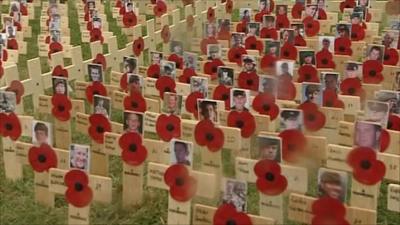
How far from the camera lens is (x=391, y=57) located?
429 cm

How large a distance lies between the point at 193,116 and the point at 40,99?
0.75 metres

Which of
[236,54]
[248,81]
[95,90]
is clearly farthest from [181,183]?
[236,54]

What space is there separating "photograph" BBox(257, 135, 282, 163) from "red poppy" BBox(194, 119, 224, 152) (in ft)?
1.08

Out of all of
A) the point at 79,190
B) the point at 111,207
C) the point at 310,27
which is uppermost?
the point at 310,27

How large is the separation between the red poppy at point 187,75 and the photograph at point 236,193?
1.58 m

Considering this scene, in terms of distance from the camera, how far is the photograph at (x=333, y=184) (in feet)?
7.82

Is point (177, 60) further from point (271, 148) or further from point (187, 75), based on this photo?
point (271, 148)

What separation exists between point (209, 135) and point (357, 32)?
2.39 m

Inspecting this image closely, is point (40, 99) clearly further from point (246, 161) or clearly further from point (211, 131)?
point (246, 161)

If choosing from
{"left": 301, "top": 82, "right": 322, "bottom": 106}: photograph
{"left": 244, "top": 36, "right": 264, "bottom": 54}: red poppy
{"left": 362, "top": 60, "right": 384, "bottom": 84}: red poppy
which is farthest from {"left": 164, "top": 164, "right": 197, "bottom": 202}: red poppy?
{"left": 244, "top": 36, "right": 264, "bottom": 54}: red poppy

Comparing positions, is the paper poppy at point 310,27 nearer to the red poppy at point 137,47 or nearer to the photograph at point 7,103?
the red poppy at point 137,47

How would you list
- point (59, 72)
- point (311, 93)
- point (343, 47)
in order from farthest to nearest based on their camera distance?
point (343, 47) < point (59, 72) < point (311, 93)

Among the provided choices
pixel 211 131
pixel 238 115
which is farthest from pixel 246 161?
pixel 238 115

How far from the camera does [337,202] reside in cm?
240
